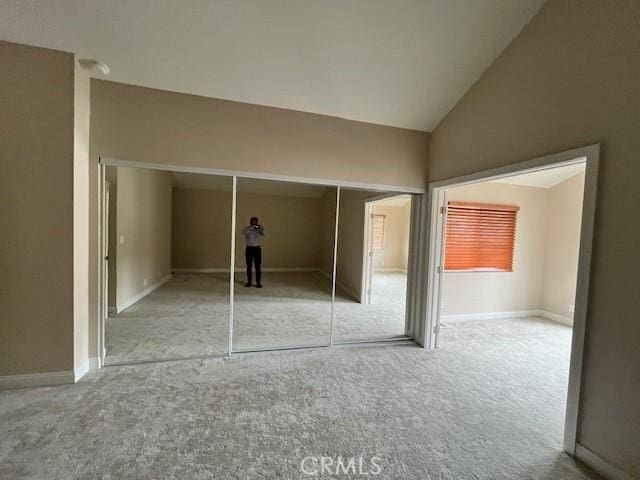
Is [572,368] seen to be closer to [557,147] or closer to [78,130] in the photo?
[557,147]

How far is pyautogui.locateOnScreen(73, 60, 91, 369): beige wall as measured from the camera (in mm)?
2539

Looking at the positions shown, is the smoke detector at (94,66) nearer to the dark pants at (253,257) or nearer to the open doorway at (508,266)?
the dark pants at (253,257)

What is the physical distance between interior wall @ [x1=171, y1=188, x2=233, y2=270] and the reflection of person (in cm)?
31

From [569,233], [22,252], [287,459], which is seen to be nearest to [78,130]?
[22,252]

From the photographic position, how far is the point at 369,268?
543cm

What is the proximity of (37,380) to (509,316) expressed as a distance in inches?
247

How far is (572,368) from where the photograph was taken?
206cm

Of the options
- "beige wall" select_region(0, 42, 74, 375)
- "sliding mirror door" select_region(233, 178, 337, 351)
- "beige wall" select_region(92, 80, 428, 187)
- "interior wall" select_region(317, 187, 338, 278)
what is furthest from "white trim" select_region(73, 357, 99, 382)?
"interior wall" select_region(317, 187, 338, 278)

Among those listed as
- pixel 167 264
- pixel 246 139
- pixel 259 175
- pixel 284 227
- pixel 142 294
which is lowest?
pixel 142 294

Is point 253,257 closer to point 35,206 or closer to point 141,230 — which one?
point 141,230

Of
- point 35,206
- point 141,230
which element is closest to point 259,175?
→ point 35,206

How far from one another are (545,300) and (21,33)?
7479mm

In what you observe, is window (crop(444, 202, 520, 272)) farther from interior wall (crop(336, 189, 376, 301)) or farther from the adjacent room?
interior wall (crop(336, 189, 376, 301))

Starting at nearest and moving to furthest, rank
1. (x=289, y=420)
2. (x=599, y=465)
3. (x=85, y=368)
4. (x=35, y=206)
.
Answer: (x=599, y=465)
(x=289, y=420)
(x=35, y=206)
(x=85, y=368)
